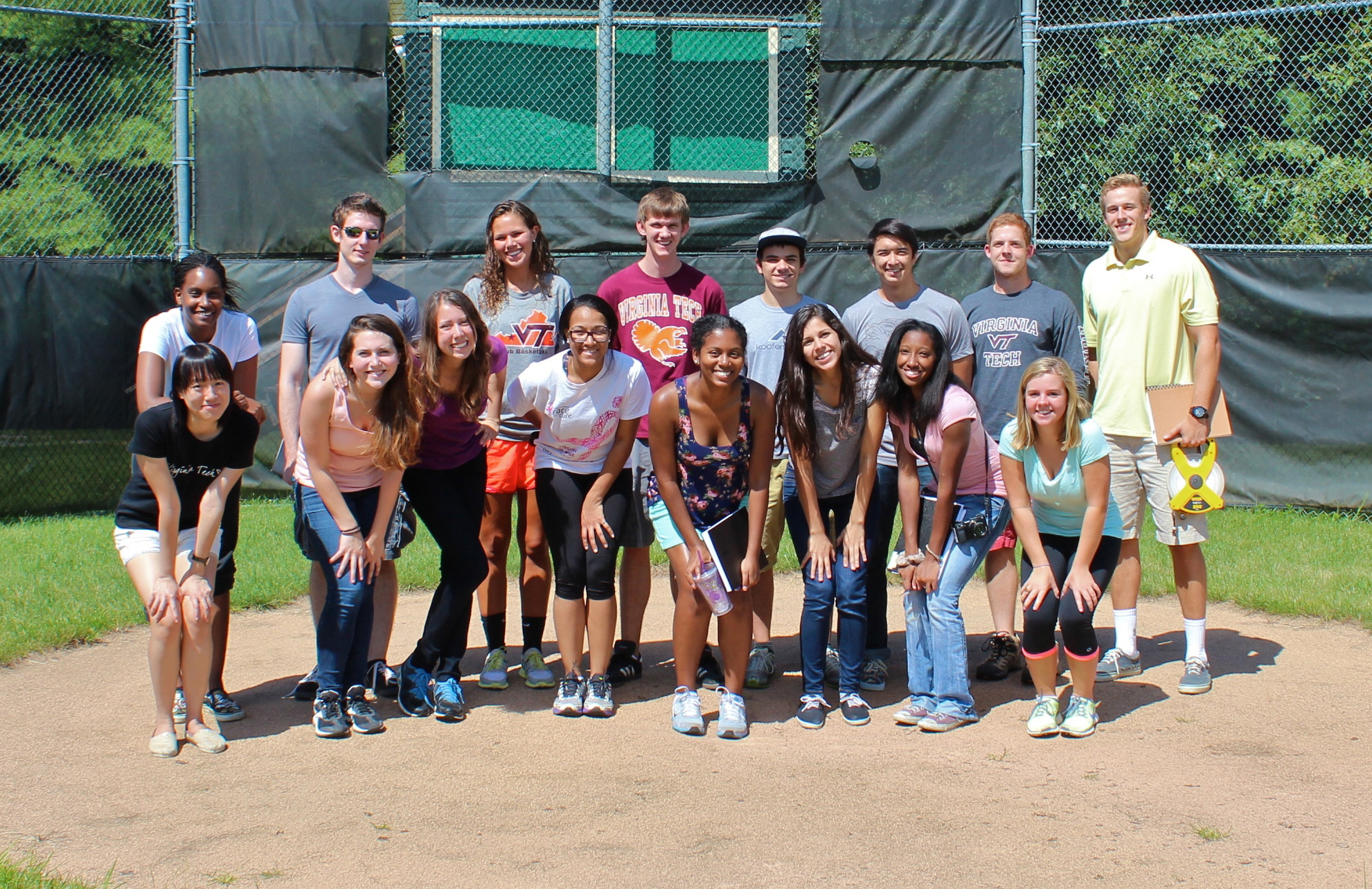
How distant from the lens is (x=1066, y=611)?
14.0 ft

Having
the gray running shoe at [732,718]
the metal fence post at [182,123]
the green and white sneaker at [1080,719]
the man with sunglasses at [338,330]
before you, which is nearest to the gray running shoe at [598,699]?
the gray running shoe at [732,718]

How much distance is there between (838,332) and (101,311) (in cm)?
596

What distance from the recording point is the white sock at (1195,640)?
4820mm

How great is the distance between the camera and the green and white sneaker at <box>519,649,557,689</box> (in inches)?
191

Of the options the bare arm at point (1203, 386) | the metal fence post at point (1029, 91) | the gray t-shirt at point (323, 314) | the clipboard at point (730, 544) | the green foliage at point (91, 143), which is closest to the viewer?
the clipboard at point (730, 544)

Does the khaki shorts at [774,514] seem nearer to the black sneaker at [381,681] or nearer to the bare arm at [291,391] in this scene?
the black sneaker at [381,681]

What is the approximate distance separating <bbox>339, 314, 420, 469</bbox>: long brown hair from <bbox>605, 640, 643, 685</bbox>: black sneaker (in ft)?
4.15

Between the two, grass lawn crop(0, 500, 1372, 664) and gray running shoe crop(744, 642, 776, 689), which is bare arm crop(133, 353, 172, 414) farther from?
gray running shoe crop(744, 642, 776, 689)

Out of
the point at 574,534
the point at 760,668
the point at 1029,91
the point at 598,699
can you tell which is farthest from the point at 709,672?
the point at 1029,91

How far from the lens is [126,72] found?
10625mm

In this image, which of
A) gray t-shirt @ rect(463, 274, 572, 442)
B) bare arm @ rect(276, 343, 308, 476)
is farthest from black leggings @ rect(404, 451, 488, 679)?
gray t-shirt @ rect(463, 274, 572, 442)

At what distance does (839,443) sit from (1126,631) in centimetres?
154

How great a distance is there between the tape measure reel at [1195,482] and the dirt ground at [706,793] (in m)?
0.73

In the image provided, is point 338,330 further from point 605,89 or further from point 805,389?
point 605,89
